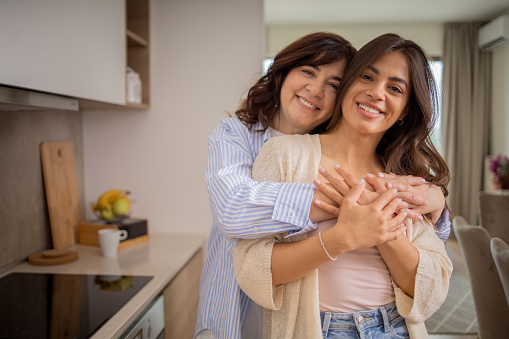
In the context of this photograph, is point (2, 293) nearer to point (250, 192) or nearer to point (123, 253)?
point (123, 253)

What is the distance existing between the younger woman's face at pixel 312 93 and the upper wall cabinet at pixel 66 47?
0.78 m

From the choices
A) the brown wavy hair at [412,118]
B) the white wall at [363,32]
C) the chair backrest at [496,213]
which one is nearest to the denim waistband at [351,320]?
the brown wavy hair at [412,118]

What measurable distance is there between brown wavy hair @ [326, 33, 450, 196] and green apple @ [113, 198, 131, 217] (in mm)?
1334

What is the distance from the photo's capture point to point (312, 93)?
54.1 inches

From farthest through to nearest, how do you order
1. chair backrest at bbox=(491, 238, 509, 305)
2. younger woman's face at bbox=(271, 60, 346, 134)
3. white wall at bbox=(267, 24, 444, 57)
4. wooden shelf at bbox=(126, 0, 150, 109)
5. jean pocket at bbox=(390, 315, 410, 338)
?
white wall at bbox=(267, 24, 444, 57) → wooden shelf at bbox=(126, 0, 150, 109) → chair backrest at bbox=(491, 238, 509, 305) → younger woman's face at bbox=(271, 60, 346, 134) → jean pocket at bbox=(390, 315, 410, 338)

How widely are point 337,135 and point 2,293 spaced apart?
50.6 inches

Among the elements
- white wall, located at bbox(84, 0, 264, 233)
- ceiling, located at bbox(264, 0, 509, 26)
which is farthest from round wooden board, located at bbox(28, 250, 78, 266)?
ceiling, located at bbox(264, 0, 509, 26)

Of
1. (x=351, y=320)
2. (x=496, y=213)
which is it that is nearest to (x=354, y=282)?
(x=351, y=320)

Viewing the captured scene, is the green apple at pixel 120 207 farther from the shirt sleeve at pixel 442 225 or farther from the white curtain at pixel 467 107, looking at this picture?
the white curtain at pixel 467 107

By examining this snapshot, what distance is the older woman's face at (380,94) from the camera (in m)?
1.18

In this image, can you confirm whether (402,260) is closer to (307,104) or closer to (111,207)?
(307,104)

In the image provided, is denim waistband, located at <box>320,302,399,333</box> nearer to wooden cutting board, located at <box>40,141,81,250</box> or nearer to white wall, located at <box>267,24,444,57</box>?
wooden cutting board, located at <box>40,141,81,250</box>

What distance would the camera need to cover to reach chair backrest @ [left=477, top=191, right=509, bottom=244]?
2.60m

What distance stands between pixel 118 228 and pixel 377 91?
151 cm
